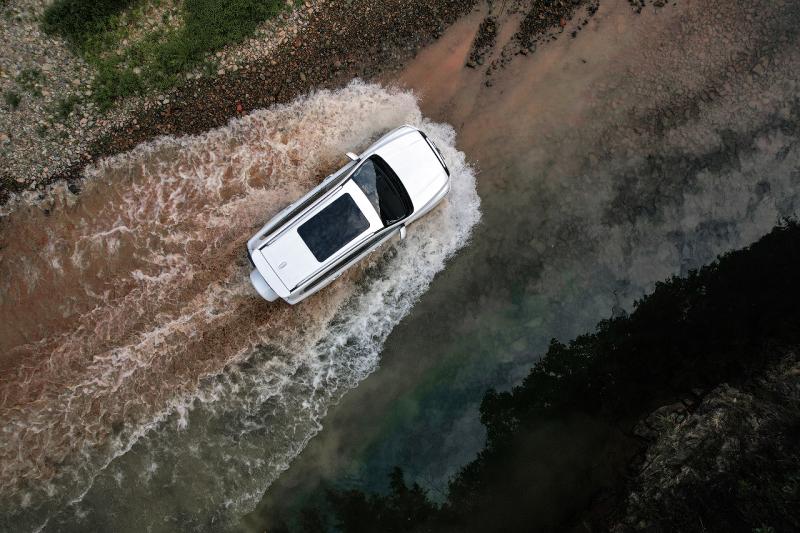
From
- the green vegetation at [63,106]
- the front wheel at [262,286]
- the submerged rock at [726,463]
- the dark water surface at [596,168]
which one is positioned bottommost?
the submerged rock at [726,463]

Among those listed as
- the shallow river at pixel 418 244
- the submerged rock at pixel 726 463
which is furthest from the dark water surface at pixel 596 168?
the submerged rock at pixel 726 463

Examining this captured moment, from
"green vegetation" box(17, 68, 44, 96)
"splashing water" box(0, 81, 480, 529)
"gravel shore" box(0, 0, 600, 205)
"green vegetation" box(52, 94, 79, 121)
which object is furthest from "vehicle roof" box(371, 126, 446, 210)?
"green vegetation" box(17, 68, 44, 96)

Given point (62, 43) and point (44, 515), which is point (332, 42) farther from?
point (44, 515)

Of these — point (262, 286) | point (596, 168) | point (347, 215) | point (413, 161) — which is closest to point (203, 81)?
point (347, 215)

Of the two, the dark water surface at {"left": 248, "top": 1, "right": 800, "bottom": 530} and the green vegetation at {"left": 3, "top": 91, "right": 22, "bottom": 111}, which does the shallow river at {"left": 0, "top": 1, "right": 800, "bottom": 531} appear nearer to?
the dark water surface at {"left": 248, "top": 1, "right": 800, "bottom": 530}

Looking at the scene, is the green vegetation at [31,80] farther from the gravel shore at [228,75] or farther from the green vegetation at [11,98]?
the green vegetation at [11,98]

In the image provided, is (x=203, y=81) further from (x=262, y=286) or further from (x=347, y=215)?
(x=262, y=286)
